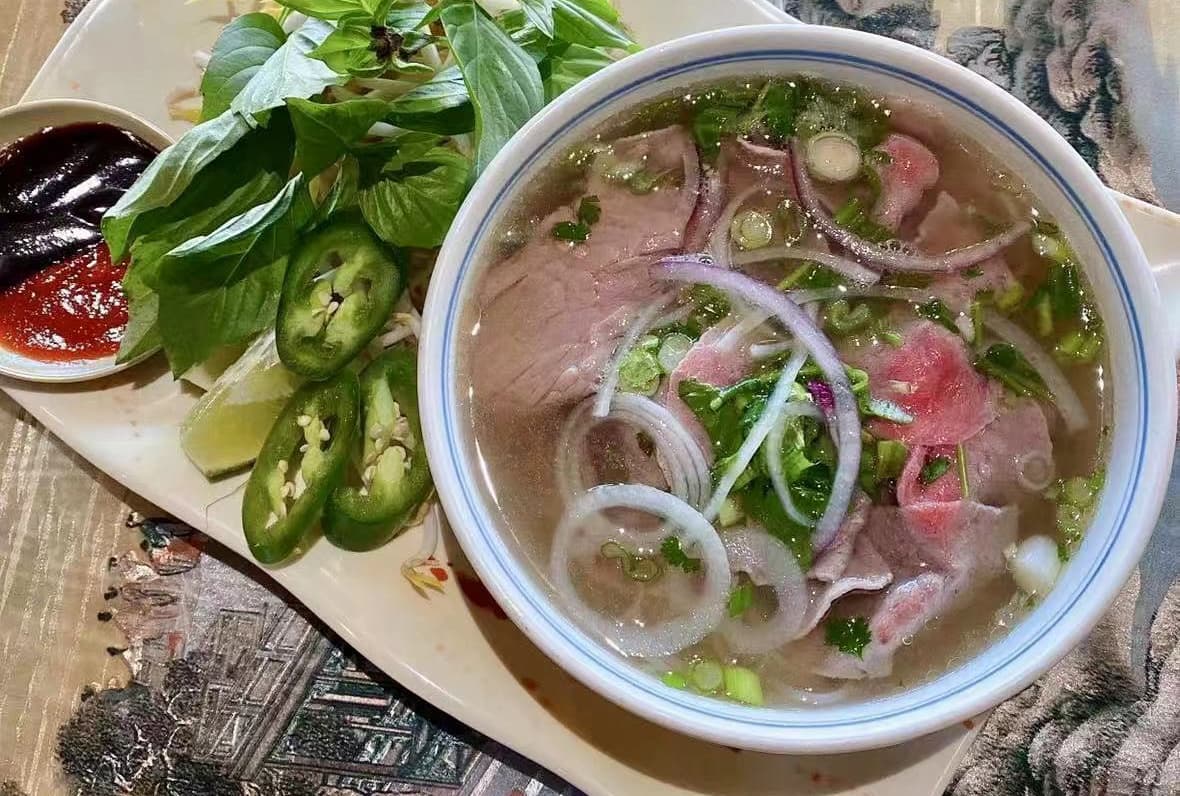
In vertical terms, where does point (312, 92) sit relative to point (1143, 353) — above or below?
above

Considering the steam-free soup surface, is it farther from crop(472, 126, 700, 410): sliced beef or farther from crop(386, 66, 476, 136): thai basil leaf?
crop(386, 66, 476, 136): thai basil leaf

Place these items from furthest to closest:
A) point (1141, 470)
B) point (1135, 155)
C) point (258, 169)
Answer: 1. point (1135, 155)
2. point (258, 169)
3. point (1141, 470)

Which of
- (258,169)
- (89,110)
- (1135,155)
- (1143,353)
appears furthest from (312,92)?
(1135,155)

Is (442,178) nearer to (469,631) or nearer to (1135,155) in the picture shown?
(469,631)

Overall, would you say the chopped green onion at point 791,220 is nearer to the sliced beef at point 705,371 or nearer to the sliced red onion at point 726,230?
the sliced red onion at point 726,230

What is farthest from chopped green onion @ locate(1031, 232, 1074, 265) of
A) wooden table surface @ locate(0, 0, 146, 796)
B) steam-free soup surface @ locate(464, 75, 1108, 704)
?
wooden table surface @ locate(0, 0, 146, 796)

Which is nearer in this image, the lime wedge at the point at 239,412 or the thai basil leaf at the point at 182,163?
the thai basil leaf at the point at 182,163

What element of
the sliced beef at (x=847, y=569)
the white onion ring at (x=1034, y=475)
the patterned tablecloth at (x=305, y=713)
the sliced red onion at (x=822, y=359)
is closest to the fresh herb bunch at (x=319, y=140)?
the sliced red onion at (x=822, y=359)
